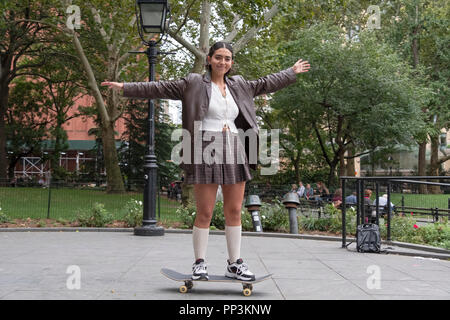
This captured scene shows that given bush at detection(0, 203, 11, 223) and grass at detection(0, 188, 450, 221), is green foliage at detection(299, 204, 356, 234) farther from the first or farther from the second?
bush at detection(0, 203, 11, 223)

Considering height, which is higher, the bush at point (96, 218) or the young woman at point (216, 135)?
the young woman at point (216, 135)

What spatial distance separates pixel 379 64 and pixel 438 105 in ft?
23.1

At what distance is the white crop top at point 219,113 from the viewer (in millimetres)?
4570

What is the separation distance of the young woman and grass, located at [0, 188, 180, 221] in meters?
8.04

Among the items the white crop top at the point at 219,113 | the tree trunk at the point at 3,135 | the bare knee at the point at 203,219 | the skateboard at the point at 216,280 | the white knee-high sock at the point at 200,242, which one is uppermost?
the tree trunk at the point at 3,135

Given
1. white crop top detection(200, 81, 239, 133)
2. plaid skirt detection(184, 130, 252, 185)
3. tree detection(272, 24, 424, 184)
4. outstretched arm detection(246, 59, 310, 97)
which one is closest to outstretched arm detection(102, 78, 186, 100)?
white crop top detection(200, 81, 239, 133)

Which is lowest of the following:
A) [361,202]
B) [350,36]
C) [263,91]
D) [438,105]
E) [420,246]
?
[420,246]

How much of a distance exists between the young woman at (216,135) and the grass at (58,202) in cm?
804

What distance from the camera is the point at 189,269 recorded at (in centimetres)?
595

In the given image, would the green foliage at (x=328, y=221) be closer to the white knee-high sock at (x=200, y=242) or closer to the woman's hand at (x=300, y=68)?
the woman's hand at (x=300, y=68)

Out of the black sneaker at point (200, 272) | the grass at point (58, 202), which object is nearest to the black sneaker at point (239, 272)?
the black sneaker at point (200, 272)
